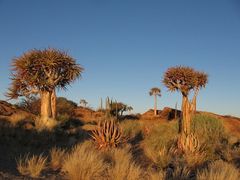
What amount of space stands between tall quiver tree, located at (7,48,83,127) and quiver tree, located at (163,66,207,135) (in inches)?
337

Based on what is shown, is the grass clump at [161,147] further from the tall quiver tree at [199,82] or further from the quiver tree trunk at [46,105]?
the quiver tree trunk at [46,105]

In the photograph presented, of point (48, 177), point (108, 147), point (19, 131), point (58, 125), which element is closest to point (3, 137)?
point (19, 131)

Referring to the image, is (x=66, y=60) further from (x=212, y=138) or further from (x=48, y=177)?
(x=48, y=177)

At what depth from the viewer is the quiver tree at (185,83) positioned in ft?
44.1

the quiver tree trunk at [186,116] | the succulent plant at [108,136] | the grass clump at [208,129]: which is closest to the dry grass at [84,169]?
the succulent plant at [108,136]

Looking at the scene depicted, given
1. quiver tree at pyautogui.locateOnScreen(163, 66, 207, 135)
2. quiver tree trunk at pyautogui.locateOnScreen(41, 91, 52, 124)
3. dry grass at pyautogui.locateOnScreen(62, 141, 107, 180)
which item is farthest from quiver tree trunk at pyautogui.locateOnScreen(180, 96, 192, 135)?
quiver tree trunk at pyautogui.locateOnScreen(41, 91, 52, 124)

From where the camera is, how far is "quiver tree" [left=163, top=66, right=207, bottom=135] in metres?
13.4

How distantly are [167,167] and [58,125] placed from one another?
1018 centimetres

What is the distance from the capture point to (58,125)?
753 inches

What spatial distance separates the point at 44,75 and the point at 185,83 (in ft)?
32.4

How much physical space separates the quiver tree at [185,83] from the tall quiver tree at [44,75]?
8.57 m

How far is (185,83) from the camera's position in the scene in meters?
13.6

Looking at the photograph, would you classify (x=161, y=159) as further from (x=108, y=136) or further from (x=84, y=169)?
(x=84, y=169)

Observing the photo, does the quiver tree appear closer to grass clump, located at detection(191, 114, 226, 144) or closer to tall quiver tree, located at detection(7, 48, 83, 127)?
grass clump, located at detection(191, 114, 226, 144)
